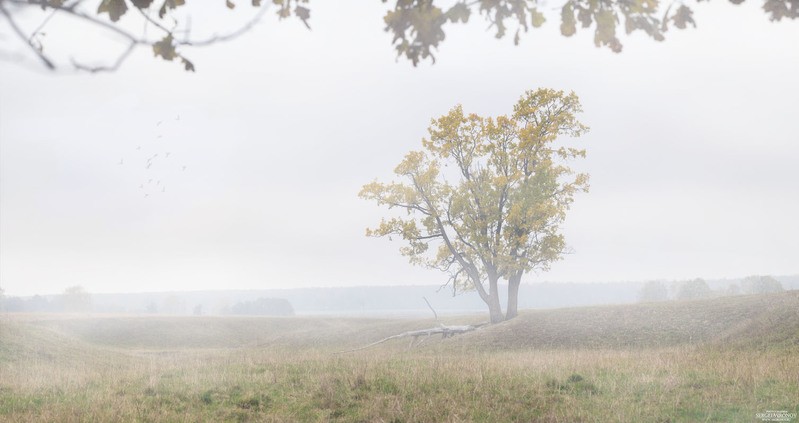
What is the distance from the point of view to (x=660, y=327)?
74.3ft

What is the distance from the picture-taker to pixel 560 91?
28.5 meters

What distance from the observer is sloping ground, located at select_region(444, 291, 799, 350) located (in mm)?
18016

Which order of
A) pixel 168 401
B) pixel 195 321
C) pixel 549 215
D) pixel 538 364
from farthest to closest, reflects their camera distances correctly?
pixel 195 321 < pixel 549 215 < pixel 538 364 < pixel 168 401

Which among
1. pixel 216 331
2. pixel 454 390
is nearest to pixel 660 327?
pixel 454 390

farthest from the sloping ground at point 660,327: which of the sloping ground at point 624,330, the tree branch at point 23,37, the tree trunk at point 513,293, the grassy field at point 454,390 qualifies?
the tree branch at point 23,37

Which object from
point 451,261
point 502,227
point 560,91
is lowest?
point 451,261

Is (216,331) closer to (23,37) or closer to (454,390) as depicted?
(454,390)

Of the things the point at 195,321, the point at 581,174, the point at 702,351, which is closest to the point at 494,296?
the point at 581,174

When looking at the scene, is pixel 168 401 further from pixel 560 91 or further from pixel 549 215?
pixel 560 91

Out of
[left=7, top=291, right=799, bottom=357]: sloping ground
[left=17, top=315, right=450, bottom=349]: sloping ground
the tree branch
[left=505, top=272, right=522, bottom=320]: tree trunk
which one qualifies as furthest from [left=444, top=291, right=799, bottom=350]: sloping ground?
the tree branch

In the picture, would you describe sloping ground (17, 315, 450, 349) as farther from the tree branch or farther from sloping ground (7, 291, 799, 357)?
the tree branch

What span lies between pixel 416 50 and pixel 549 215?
24023 mm

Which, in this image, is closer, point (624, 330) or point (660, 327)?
point (660, 327)

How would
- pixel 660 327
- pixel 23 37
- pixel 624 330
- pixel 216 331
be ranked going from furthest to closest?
1. pixel 216 331
2. pixel 624 330
3. pixel 660 327
4. pixel 23 37
